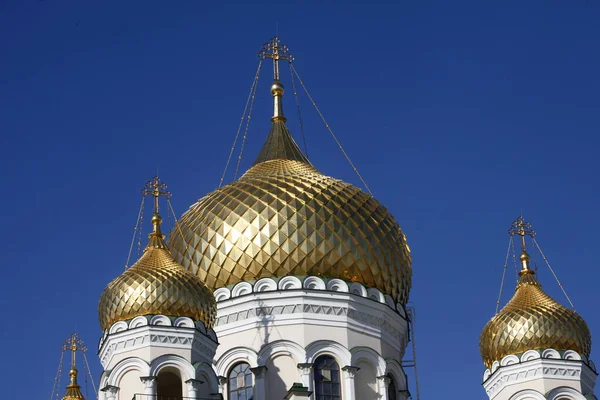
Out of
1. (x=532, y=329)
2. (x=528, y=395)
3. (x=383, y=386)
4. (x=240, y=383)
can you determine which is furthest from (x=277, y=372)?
(x=532, y=329)

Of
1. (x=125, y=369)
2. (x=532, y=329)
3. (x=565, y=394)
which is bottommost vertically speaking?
(x=125, y=369)

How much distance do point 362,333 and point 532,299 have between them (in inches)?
156

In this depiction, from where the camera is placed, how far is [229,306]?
2714cm

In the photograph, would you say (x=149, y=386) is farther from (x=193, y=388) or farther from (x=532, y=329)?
(x=532, y=329)

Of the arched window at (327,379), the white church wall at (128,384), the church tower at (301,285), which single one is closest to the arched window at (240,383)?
the church tower at (301,285)

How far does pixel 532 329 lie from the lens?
2886cm

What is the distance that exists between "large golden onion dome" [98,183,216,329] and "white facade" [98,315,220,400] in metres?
0.17

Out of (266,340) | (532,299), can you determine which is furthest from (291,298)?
(532,299)

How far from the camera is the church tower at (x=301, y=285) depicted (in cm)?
2666

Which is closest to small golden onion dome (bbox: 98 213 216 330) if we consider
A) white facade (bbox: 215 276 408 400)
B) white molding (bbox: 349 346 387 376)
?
white facade (bbox: 215 276 408 400)

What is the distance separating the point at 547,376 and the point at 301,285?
503 cm

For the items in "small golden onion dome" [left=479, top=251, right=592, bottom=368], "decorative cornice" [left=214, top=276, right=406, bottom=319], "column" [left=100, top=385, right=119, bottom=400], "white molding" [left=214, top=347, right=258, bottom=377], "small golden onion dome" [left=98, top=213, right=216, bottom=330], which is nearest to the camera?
"column" [left=100, top=385, right=119, bottom=400]

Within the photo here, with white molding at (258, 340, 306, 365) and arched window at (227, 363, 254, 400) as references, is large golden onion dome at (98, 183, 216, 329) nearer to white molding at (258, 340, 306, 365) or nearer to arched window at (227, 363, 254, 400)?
white molding at (258, 340, 306, 365)

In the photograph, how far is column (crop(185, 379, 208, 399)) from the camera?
2402 cm
